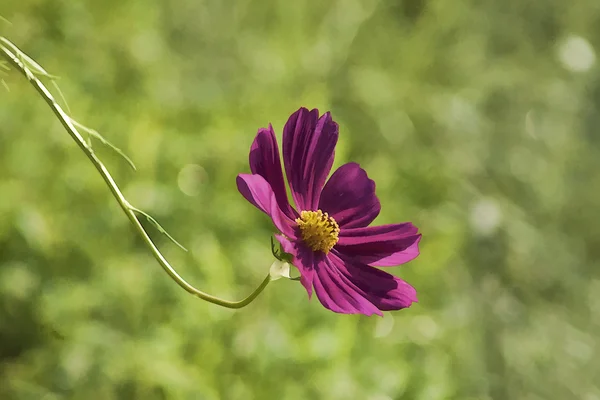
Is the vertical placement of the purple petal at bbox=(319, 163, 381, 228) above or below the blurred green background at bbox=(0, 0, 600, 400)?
below

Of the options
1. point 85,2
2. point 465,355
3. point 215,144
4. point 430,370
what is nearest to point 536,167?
point 465,355

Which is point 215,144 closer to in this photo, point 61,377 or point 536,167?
point 61,377

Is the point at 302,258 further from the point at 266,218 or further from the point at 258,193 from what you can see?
the point at 266,218

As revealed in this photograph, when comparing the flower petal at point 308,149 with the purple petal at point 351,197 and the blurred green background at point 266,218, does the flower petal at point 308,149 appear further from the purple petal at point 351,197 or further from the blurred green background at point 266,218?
the blurred green background at point 266,218

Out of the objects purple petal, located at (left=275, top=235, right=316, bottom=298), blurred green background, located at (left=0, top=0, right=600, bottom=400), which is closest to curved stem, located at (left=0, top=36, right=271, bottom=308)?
purple petal, located at (left=275, top=235, right=316, bottom=298)

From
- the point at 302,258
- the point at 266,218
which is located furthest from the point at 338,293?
the point at 266,218

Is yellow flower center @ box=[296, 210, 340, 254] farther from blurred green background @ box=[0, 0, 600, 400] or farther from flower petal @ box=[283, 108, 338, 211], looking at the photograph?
blurred green background @ box=[0, 0, 600, 400]

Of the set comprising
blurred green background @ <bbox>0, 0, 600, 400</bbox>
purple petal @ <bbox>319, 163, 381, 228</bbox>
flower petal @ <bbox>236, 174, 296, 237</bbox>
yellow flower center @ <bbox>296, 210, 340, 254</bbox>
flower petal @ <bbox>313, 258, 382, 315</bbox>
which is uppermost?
blurred green background @ <bbox>0, 0, 600, 400</bbox>

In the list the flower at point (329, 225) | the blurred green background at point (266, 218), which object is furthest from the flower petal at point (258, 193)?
the blurred green background at point (266, 218)
